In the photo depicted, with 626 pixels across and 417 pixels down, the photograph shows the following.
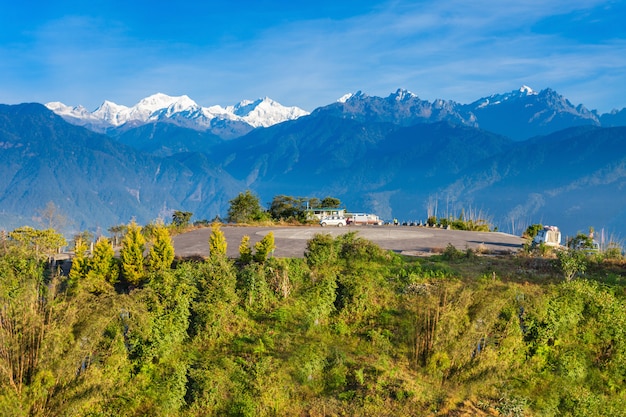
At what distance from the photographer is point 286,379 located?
13.0 metres

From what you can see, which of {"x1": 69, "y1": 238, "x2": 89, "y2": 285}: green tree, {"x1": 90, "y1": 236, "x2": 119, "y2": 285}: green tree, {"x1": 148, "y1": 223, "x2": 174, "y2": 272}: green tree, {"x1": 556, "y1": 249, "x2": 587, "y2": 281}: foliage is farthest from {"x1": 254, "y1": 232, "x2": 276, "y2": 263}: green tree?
{"x1": 556, "y1": 249, "x2": 587, "y2": 281}: foliage

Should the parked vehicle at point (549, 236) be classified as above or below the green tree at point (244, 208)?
below

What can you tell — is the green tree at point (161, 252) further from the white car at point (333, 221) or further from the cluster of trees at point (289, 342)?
the white car at point (333, 221)

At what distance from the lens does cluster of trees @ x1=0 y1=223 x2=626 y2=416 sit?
1148 centimetres

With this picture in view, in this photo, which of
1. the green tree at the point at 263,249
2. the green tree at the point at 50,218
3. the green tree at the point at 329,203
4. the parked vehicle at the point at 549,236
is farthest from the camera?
the green tree at the point at 329,203

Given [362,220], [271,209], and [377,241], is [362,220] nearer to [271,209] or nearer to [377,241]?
[271,209]

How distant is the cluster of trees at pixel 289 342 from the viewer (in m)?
11.5

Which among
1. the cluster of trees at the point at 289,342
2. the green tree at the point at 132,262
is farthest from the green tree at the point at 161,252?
the green tree at the point at 132,262

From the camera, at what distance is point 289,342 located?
1502 cm

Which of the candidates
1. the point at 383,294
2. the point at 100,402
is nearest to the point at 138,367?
the point at 100,402

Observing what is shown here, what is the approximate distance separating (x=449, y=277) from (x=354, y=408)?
10.4 m

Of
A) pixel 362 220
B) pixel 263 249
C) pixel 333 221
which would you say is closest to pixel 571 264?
pixel 263 249

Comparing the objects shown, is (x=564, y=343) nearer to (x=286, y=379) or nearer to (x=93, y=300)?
(x=286, y=379)

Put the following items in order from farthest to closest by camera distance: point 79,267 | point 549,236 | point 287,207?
point 287,207 < point 549,236 < point 79,267
